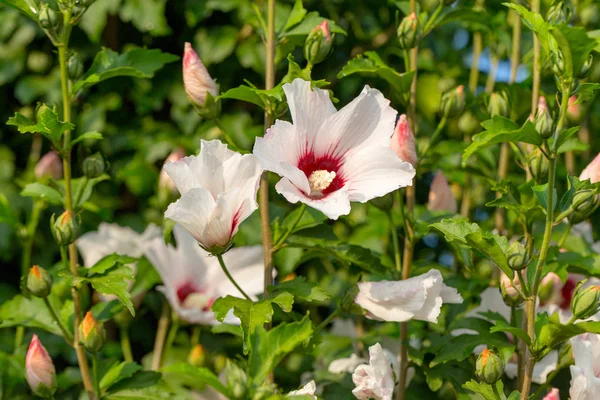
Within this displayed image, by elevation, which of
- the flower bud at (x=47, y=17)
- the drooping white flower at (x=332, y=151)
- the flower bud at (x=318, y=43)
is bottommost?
the drooping white flower at (x=332, y=151)

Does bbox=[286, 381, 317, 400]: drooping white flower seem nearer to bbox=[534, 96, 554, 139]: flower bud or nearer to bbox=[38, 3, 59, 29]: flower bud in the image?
bbox=[534, 96, 554, 139]: flower bud

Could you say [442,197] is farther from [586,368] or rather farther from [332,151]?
[586,368]

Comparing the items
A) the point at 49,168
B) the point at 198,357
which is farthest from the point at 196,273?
the point at 49,168

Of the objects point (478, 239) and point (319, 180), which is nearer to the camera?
Result: point (478, 239)

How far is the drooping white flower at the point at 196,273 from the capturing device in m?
1.64

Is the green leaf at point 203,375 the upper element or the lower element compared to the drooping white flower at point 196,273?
upper

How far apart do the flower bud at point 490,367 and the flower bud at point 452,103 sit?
18.7 inches

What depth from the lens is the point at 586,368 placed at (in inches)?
45.1

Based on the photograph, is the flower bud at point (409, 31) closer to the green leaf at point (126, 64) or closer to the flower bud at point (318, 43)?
the flower bud at point (318, 43)

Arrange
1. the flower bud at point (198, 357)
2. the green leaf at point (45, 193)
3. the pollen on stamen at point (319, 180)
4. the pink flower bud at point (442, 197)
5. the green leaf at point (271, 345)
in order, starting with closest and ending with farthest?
1. the green leaf at point (271, 345)
2. the pollen on stamen at point (319, 180)
3. the green leaf at point (45, 193)
4. the pink flower bud at point (442, 197)
5. the flower bud at point (198, 357)

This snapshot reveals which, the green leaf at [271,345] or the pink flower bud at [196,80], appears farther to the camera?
the pink flower bud at [196,80]

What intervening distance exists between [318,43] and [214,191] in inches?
A: 11.7

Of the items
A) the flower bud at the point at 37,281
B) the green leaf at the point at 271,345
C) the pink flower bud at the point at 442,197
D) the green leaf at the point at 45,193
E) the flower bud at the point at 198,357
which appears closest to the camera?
the green leaf at the point at 271,345

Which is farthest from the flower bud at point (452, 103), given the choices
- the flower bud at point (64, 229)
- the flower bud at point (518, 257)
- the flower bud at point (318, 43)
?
the flower bud at point (64, 229)
